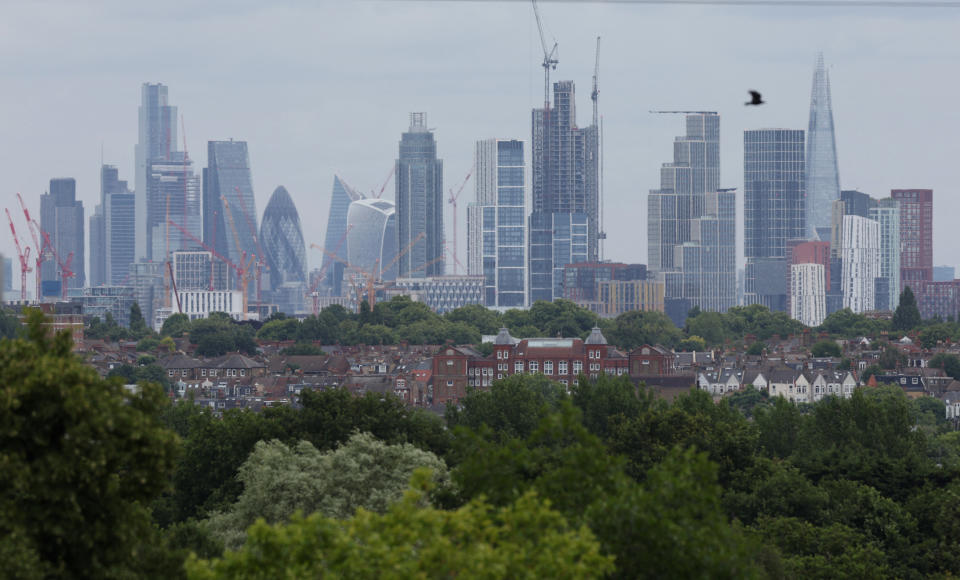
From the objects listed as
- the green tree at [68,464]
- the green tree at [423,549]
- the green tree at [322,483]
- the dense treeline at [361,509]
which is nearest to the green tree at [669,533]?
the dense treeline at [361,509]

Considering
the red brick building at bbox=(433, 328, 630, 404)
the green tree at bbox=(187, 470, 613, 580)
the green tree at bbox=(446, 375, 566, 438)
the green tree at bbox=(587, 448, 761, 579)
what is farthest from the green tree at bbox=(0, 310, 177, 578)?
the red brick building at bbox=(433, 328, 630, 404)

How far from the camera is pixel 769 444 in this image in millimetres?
76188

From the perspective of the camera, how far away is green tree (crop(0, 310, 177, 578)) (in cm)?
2577

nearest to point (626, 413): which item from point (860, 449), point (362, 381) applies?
point (860, 449)

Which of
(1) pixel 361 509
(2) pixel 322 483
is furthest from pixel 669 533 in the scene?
(2) pixel 322 483

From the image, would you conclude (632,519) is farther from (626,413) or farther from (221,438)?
(626,413)

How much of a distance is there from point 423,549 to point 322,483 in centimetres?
2115

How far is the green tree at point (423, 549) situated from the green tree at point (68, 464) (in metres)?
2.10

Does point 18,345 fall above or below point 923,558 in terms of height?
above

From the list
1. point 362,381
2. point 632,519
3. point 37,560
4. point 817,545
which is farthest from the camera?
point 362,381

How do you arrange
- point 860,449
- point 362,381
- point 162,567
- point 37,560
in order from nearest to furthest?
point 37,560, point 162,567, point 860,449, point 362,381

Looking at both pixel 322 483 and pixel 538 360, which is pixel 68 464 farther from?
pixel 538 360

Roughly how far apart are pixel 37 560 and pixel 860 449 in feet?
167

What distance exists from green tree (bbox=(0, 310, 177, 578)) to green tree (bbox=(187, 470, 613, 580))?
2.10 m
